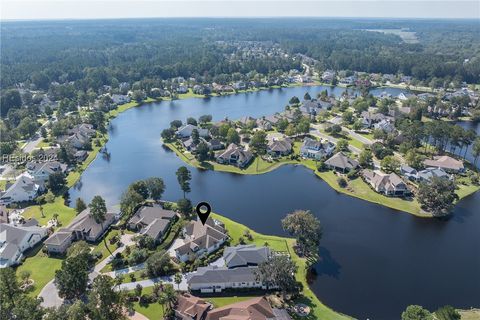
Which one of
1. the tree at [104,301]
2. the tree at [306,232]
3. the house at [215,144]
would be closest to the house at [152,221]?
the tree at [104,301]

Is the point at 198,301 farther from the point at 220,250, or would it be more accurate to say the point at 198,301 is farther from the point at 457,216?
the point at 457,216

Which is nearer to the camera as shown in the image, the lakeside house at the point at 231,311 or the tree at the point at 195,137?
the lakeside house at the point at 231,311

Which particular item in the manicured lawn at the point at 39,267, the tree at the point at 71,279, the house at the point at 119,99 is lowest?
the house at the point at 119,99

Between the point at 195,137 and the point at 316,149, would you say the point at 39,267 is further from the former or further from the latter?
the point at 316,149

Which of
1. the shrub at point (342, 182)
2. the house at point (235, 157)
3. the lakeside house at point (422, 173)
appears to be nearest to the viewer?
the shrub at point (342, 182)

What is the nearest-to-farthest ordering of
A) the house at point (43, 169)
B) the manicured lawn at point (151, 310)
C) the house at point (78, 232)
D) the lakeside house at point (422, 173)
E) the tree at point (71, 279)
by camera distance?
1. the manicured lawn at point (151, 310)
2. the tree at point (71, 279)
3. the house at point (78, 232)
4. the lakeside house at point (422, 173)
5. the house at point (43, 169)

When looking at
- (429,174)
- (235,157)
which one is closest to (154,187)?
(235,157)

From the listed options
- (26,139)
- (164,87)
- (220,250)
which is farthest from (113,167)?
(164,87)

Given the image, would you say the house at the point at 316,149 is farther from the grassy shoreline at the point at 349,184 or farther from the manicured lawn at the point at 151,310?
the manicured lawn at the point at 151,310
